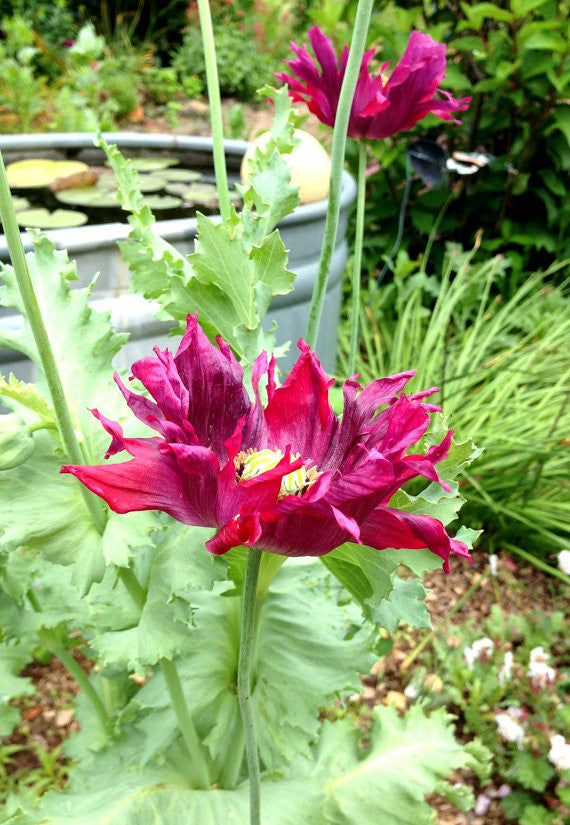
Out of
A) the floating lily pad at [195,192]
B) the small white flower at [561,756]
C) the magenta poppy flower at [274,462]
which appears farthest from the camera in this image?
the floating lily pad at [195,192]

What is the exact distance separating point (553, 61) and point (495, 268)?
0.62 meters

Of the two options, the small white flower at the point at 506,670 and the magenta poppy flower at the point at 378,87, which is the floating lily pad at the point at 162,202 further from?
the small white flower at the point at 506,670

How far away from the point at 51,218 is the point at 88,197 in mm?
325

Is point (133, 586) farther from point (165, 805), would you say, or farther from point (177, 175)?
point (177, 175)

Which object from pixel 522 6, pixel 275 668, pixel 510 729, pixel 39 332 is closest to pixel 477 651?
pixel 510 729

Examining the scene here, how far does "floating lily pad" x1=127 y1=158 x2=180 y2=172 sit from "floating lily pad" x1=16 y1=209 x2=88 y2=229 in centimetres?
50

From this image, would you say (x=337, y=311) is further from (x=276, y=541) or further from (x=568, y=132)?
(x=276, y=541)

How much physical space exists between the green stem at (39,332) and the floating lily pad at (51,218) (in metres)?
1.55

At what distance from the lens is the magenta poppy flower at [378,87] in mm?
826

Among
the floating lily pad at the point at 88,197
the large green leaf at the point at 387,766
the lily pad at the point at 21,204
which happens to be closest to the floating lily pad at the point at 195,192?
the floating lily pad at the point at 88,197

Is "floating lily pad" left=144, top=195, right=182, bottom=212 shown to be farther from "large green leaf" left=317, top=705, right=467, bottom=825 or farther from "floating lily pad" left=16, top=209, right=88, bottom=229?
"large green leaf" left=317, top=705, right=467, bottom=825

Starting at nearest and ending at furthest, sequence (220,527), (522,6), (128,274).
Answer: (220,527) < (128,274) < (522,6)

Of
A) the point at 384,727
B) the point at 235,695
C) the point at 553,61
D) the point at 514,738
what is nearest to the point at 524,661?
the point at 514,738

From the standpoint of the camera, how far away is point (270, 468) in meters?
0.47
